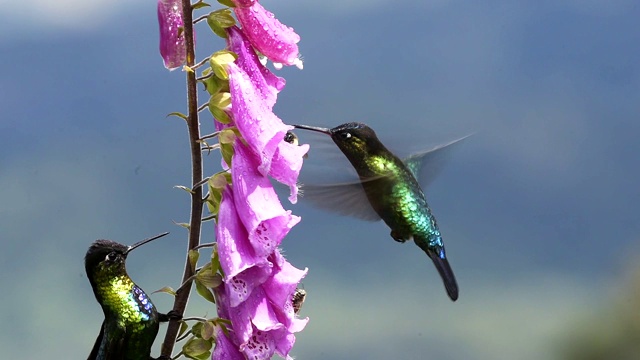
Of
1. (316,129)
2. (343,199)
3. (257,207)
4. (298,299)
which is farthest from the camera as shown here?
(343,199)

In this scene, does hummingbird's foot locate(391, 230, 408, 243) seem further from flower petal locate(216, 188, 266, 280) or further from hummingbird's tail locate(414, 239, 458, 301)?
flower petal locate(216, 188, 266, 280)

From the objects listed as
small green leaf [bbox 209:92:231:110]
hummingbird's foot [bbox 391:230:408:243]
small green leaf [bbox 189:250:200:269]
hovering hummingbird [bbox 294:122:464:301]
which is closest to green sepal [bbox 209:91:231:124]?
small green leaf [bbox 209:92:231:110]

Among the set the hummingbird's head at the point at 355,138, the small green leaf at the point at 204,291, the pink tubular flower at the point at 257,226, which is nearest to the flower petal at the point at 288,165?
the pink tubular flower at the point at 257,226

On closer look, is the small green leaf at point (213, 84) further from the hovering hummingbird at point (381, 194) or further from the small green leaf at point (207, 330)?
the hovering hummingbird at point (381, 194)

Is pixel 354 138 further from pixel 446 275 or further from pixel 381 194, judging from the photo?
pixel 446 275

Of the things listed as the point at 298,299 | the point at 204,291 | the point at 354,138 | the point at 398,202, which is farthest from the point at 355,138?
the point at 204,291
